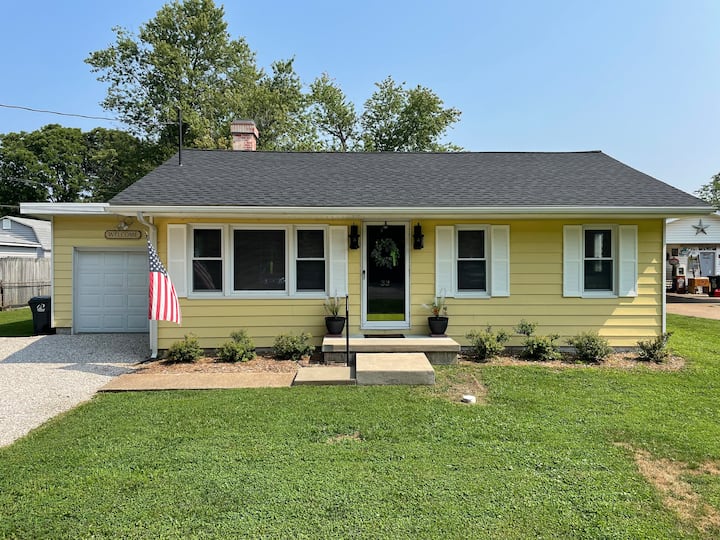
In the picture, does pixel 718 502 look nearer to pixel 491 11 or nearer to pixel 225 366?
pixel 225 366

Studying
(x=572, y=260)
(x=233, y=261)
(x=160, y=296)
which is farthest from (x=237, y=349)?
(x=572, y=260)

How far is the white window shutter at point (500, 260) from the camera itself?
752 cm

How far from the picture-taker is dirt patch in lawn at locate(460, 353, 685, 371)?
6555 mm

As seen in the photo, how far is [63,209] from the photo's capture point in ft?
29.8

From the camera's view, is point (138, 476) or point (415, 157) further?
point (415, 157)

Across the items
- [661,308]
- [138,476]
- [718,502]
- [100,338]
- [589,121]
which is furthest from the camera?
[589,121]

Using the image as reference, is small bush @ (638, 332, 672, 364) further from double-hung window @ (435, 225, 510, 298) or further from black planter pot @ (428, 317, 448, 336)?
black planter pot @ (428, 317, 448, 336)

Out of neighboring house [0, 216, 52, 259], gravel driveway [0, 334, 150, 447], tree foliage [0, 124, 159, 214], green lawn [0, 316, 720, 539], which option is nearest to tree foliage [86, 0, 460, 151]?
neighboring house [0, 216, 52, 259]

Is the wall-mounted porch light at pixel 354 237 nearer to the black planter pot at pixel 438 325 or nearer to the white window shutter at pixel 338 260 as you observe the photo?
the white window shutter at pixel 338 260

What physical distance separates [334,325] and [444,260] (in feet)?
7.63

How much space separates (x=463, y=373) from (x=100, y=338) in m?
7.69

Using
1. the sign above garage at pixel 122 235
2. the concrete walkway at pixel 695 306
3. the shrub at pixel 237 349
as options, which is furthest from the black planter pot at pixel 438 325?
the concrete walkway at pixel 695 306

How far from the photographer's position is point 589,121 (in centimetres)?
1488

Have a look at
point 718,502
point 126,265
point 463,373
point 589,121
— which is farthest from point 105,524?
point 589,121
